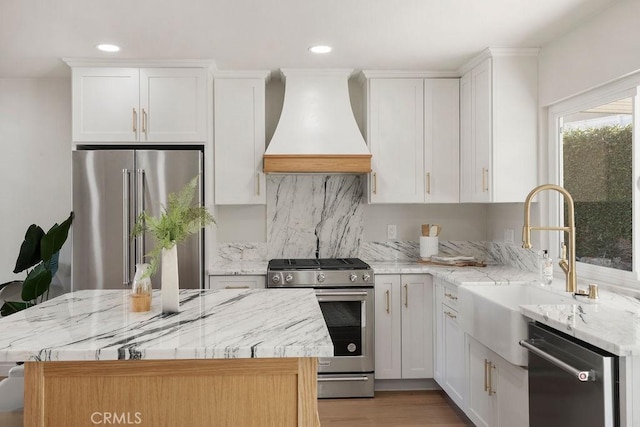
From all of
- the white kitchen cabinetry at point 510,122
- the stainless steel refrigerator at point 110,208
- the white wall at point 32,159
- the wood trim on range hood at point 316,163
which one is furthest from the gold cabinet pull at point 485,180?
the white wall at point 32,159

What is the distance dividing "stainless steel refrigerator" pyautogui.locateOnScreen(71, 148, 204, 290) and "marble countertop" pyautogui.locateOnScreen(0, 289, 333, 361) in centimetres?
109

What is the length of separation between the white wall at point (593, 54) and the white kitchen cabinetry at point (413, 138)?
801 mm

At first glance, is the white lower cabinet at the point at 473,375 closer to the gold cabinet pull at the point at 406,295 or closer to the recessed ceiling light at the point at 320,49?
the gold cabinet pull at the point at 406,295

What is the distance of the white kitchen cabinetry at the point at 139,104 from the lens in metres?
3.78

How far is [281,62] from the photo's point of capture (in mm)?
3854

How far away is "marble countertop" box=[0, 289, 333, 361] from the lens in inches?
64.4

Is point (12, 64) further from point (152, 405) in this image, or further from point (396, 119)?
point (152, 405)

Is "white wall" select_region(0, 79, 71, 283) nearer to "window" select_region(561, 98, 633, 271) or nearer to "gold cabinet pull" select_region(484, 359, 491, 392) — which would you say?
"gold cabinet pull" select_region(484, 359, 491, 392)

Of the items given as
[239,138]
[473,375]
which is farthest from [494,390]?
[239,138]

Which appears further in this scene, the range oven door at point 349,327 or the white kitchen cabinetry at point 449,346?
the range oven door at point 349,327

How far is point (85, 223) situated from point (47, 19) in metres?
1.37

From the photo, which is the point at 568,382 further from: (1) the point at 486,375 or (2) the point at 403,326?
(2) the point at 403,326

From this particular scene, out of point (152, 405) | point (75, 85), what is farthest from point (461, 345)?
point (75, 85)

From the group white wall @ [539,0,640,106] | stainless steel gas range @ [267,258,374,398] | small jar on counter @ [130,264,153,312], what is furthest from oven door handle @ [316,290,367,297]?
white wall @ [539,0,640,106]
